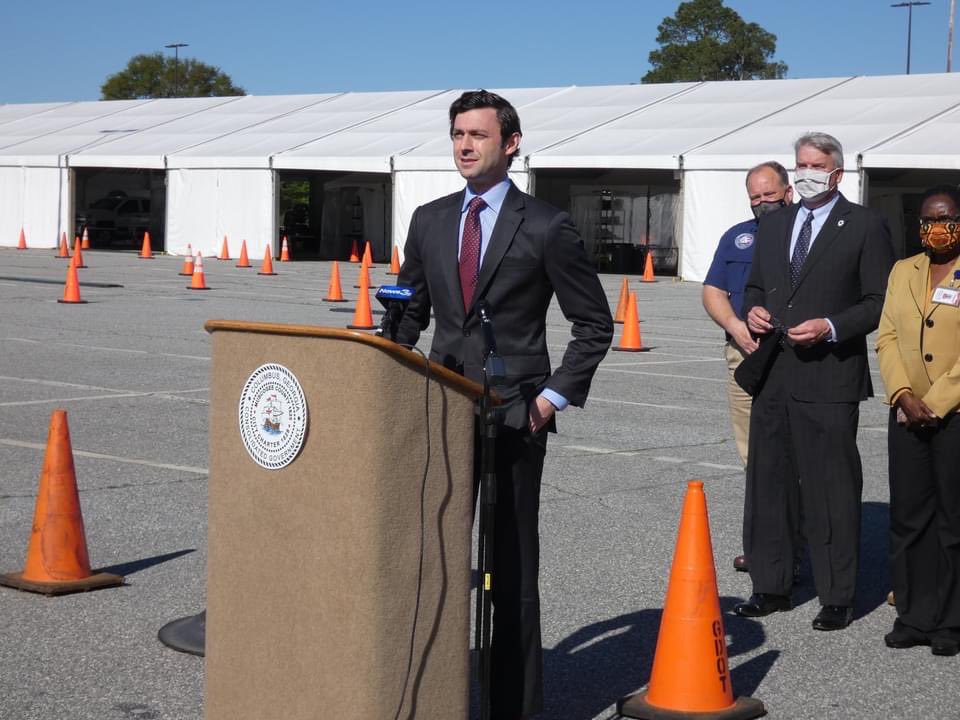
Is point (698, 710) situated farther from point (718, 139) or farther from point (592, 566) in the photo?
point (718, 139)

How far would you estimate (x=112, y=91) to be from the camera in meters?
119

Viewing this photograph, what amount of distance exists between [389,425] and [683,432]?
25.4 feet

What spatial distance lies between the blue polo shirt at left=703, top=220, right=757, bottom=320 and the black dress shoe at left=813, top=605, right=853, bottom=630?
1.65m

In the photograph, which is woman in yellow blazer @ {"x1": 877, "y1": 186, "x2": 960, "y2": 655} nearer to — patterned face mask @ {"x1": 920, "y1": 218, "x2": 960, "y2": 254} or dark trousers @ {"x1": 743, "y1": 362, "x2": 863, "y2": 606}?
patterned face mask @ {"x1": 920, "y1": 218, "x2": 960, "y2": 254}

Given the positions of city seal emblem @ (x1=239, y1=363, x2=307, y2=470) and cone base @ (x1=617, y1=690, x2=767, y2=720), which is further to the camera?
cone base @ (x1=617, y1=690, x2=767, y2=720)

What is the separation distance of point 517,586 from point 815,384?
234cm

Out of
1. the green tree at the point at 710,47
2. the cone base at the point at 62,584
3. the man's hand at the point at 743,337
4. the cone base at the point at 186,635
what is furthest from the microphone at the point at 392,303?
the green tree at the point at 710,47

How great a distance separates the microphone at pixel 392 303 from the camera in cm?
390

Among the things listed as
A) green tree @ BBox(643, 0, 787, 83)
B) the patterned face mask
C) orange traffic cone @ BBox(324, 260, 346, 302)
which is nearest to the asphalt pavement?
the patterned face mask

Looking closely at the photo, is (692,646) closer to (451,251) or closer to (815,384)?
(451,251)

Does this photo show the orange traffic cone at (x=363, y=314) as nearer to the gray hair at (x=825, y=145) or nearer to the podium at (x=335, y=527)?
the gray hair at (x=825, y=145)

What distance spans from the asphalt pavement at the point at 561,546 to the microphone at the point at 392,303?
1434 mm

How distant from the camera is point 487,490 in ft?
12.8

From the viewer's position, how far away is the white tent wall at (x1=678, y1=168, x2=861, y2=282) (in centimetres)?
3198
